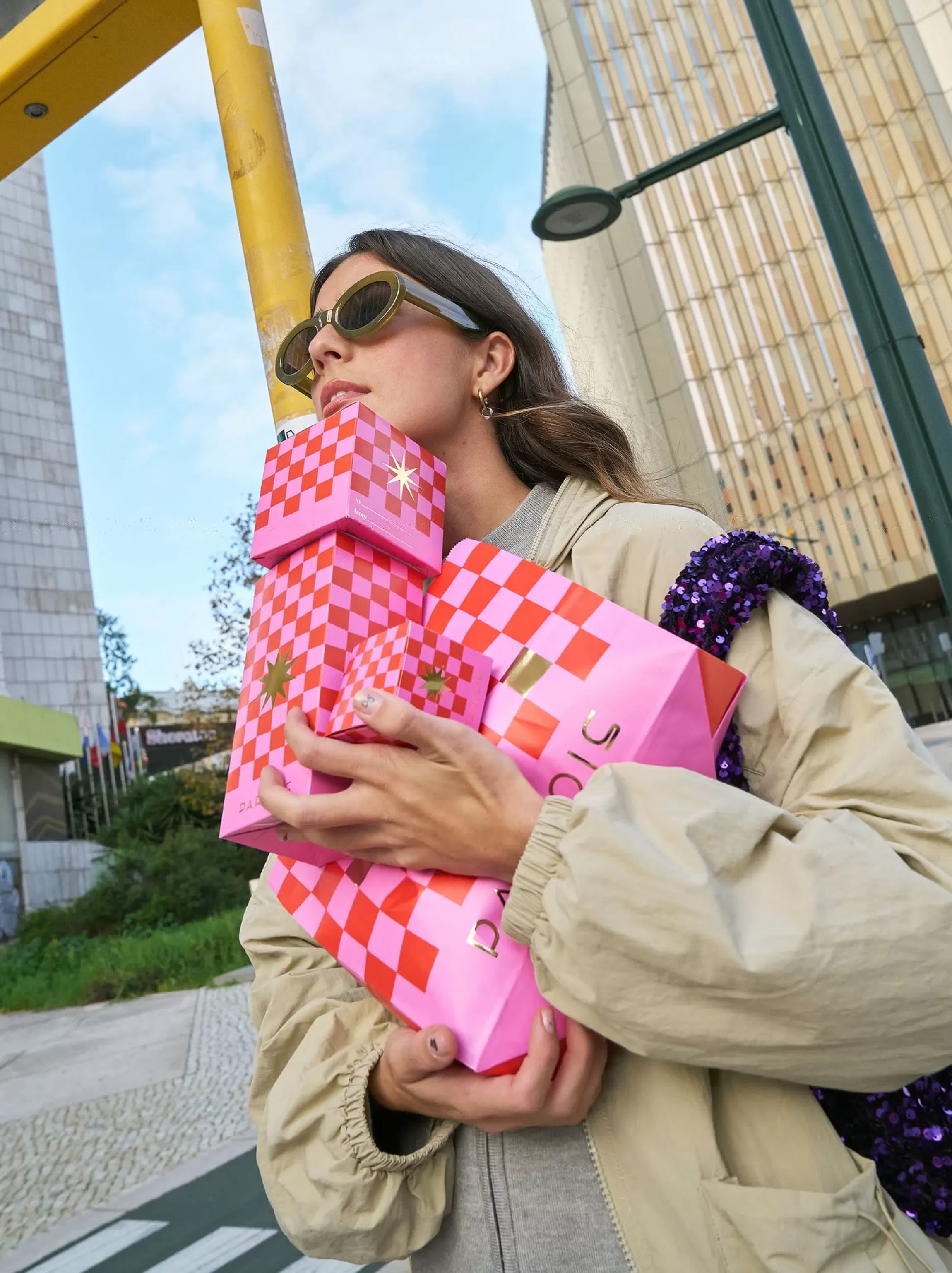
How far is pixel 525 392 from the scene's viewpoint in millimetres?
1776

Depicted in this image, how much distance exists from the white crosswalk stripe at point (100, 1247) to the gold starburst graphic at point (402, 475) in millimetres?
4198

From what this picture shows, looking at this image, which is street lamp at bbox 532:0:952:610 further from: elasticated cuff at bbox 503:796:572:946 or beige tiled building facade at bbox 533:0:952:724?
beige tiled building facade at bbox 533:0:952:724

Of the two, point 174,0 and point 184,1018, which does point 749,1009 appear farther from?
point 184,1018

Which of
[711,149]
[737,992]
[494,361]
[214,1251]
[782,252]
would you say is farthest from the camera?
[782,252]

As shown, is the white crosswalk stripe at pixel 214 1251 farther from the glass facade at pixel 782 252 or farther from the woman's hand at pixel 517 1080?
the glass facade at pixel 782 252

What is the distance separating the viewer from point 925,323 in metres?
28.0

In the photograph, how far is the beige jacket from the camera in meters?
0.88

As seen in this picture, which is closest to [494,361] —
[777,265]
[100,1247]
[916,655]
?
[100,1247]

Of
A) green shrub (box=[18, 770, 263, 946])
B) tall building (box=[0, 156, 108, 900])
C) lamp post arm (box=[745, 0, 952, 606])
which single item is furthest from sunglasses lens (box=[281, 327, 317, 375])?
tall building (box=[0, 156, 108, 900])

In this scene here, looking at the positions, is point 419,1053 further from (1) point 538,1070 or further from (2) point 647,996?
(2) point 647,996

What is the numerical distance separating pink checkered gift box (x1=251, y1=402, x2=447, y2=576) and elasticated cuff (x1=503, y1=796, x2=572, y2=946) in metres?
0.43

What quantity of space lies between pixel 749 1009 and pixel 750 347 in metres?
32.2

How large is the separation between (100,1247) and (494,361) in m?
4.47

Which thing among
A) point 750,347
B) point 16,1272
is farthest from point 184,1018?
point 750,347
